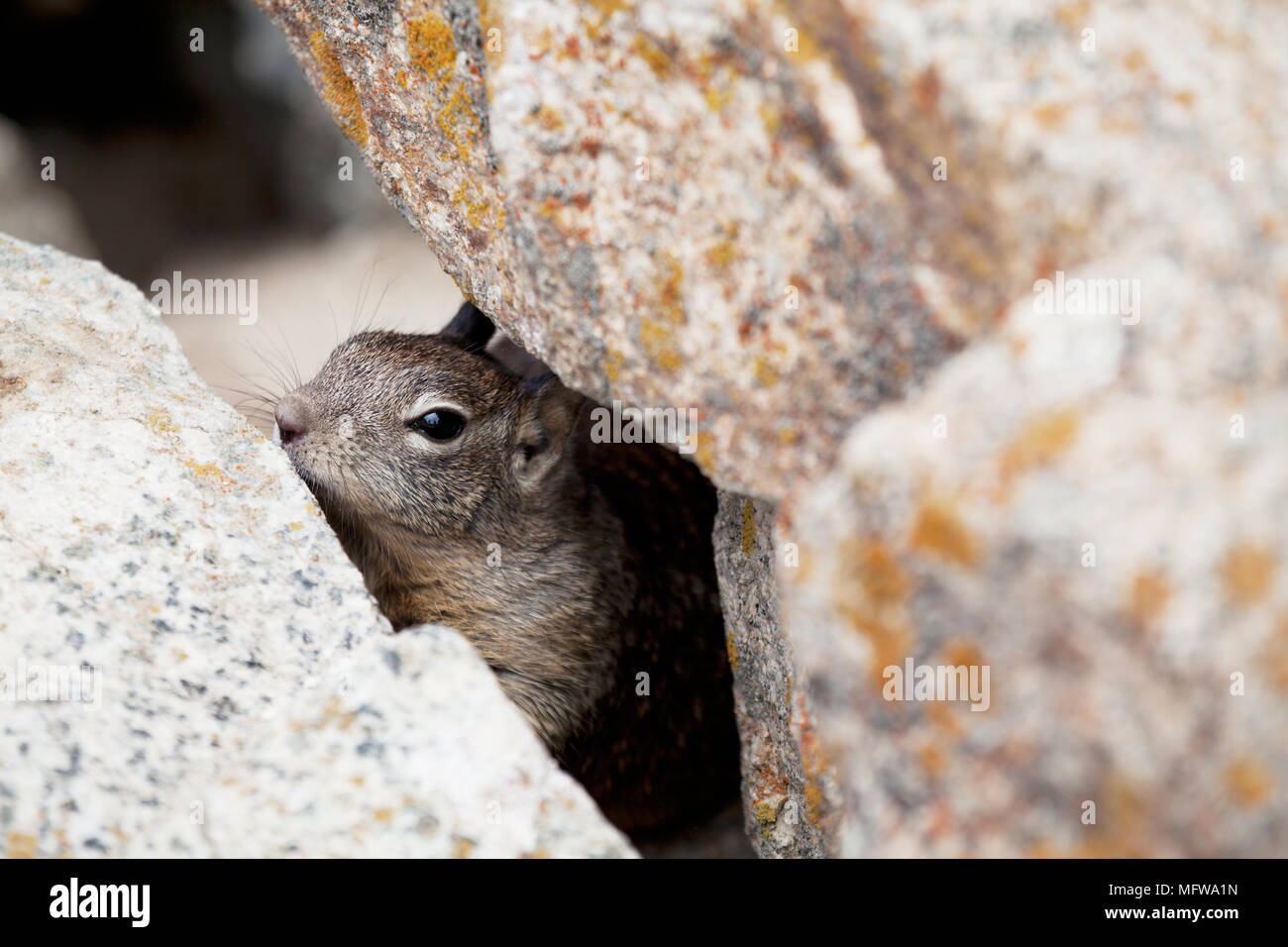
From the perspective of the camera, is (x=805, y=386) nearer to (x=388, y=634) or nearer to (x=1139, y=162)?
(x=1139, y=162)

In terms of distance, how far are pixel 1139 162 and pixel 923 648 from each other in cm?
110

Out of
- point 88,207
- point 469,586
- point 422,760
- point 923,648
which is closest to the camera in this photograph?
point 923,648

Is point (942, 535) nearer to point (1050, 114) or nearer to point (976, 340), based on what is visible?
point (976, 340)

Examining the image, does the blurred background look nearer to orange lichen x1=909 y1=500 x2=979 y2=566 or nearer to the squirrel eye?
the squirrel eye

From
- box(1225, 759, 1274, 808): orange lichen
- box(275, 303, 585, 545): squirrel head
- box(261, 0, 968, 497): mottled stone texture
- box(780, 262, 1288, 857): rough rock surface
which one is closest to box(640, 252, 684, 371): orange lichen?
box(261, 0, 968, 497): mottled stone texture

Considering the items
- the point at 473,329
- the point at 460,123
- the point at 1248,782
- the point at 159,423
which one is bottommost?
the point at 1248,782

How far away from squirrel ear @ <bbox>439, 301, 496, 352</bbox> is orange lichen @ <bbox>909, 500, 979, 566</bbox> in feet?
10.4

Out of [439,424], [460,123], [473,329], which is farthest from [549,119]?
[473,329]

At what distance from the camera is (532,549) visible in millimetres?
4680

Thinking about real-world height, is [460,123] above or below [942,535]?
above

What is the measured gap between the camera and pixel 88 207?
9969 mm

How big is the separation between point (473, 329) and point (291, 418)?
1.12 metres

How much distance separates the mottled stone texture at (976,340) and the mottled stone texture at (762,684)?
70cm
